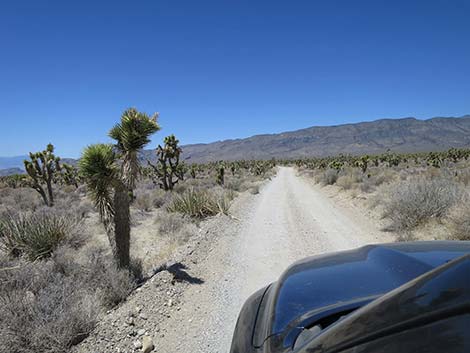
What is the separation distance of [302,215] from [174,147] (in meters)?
12.5

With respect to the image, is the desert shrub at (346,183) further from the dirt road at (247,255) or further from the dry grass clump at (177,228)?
the dry grass clump at (177,228)

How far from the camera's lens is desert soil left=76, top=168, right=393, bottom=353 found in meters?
4.02

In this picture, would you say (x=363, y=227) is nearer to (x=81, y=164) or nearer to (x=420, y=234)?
(x=420, y=234)

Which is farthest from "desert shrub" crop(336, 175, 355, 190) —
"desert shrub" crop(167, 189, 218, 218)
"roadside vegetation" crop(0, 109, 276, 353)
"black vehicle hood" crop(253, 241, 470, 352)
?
"black vehicle hood" crop(253, 241, 470, 352)

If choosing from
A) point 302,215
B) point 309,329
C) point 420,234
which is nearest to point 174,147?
point 302,215

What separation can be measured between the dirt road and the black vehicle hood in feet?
6.84

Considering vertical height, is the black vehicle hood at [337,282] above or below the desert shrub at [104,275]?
above

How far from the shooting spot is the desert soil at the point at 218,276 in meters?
4.02

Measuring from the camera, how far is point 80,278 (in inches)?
217

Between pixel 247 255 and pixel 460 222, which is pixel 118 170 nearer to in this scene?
pixel 247 255

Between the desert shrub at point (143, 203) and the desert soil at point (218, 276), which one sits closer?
the desert soil at point (218, 276)

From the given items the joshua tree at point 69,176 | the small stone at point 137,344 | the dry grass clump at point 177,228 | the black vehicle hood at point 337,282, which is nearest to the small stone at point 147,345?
the small stone at point 137,344

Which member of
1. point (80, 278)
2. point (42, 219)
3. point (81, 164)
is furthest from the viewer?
point (42, 219)

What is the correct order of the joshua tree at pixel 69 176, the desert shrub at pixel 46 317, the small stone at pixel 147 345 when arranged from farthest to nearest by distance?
the joshua tree at pixel 69 176 → the small stone at pixel 147 345 → the desert shrub at pixel 46 317
